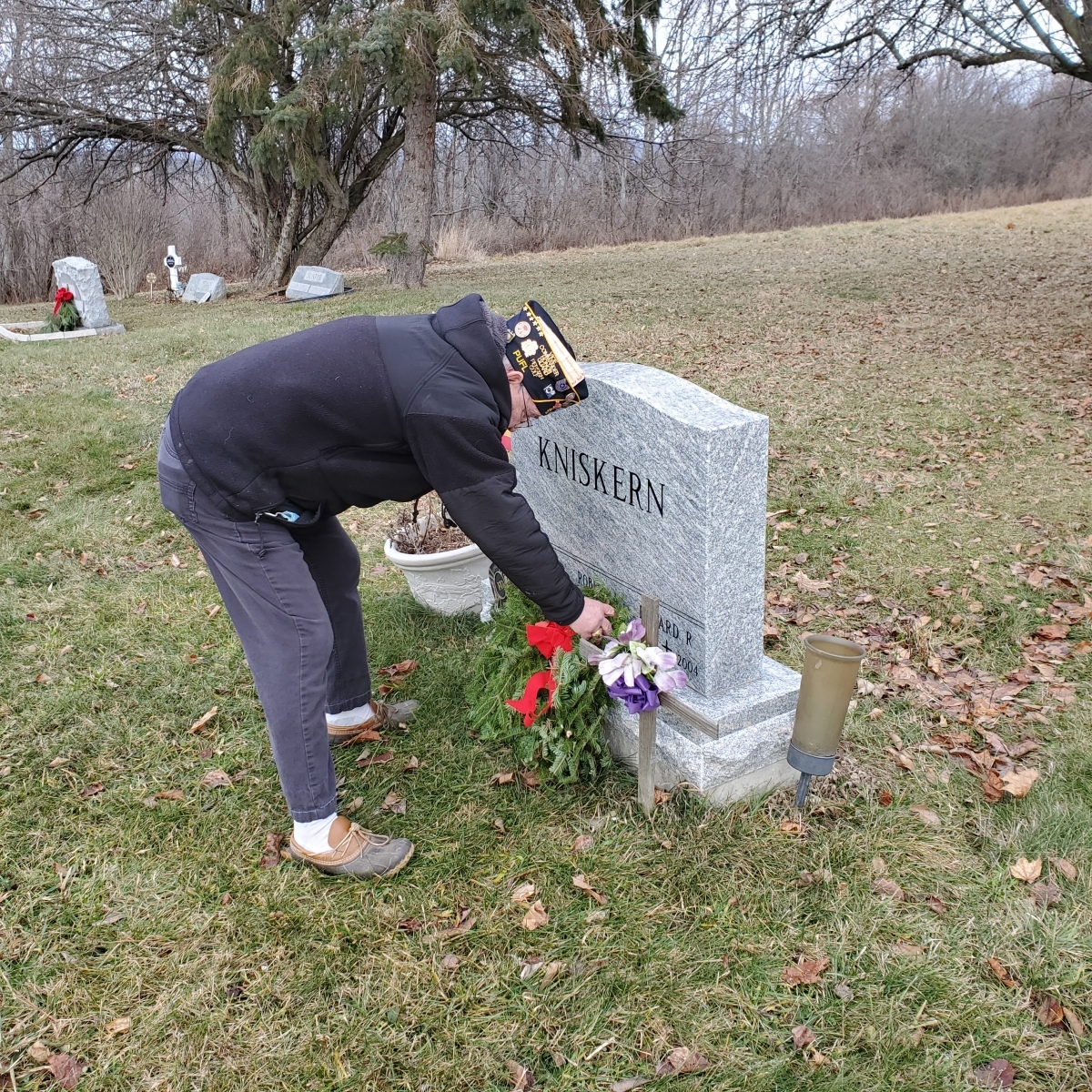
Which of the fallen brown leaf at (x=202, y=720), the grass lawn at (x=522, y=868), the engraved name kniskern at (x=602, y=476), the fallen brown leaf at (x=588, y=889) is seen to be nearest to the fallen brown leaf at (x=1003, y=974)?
the grass lawn at (x=522, y=868)

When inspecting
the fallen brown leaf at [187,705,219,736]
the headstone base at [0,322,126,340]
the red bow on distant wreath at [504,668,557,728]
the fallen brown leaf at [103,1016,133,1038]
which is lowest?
the headstone base at [0,322,126,340]

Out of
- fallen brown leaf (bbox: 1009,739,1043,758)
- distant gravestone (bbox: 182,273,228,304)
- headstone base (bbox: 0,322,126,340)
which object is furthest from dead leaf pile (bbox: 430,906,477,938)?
distant gravestone (bbox: 182,273,228,304)

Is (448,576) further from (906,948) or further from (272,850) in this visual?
(906,948)

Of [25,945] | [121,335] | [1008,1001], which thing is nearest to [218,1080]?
[25,945]

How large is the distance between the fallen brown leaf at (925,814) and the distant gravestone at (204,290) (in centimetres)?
1741

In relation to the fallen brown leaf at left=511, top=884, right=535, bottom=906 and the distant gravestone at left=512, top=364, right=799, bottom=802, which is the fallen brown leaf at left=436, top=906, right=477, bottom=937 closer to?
the fallen brown leaf at left=511, top=884, right=535, bottom=906

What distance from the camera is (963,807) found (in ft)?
9.48

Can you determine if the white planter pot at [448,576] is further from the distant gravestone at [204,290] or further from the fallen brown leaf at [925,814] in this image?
the distant gravestone at [204,290]

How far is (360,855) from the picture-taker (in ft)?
8.66

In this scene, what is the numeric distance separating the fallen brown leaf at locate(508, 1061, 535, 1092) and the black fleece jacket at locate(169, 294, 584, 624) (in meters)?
1.26

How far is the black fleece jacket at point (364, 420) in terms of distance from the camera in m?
2.15

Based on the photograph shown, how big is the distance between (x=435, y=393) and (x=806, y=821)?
182 cm

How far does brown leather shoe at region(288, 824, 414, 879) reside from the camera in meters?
2.61

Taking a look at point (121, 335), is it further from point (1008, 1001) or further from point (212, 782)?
point (1008, 1001)
